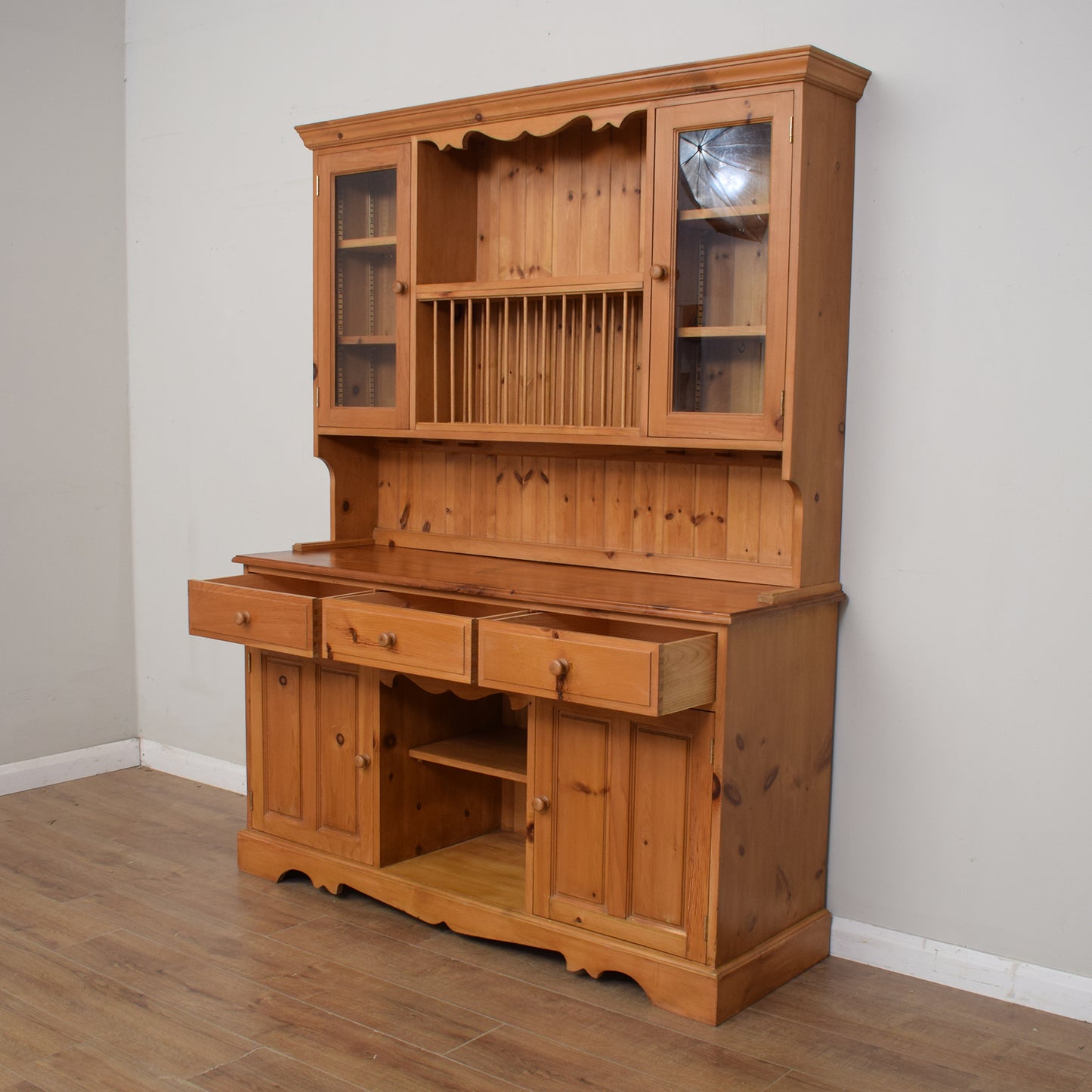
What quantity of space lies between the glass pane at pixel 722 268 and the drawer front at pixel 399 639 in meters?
0.68

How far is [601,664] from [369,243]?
1405mm

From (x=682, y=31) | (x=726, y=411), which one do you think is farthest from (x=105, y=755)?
(x=682, y=31)

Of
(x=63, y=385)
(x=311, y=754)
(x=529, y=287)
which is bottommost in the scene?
(x=311, y=754)

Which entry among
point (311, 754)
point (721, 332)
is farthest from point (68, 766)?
point (721, 332)

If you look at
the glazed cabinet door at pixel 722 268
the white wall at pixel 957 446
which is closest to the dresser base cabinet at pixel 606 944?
the white wall at pixel 957 446

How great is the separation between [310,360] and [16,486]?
1.06m

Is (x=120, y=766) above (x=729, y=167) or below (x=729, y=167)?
below

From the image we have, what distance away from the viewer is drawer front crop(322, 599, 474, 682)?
2.45 m

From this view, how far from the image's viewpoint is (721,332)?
8.15 feet

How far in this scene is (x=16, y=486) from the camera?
382cm

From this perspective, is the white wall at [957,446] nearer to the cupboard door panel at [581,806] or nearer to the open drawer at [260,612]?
the cupboard door panel at [581,806]

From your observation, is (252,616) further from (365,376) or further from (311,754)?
(365,376)

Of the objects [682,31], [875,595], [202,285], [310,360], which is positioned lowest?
[875,595]

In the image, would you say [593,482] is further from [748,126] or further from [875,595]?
[748,126]
